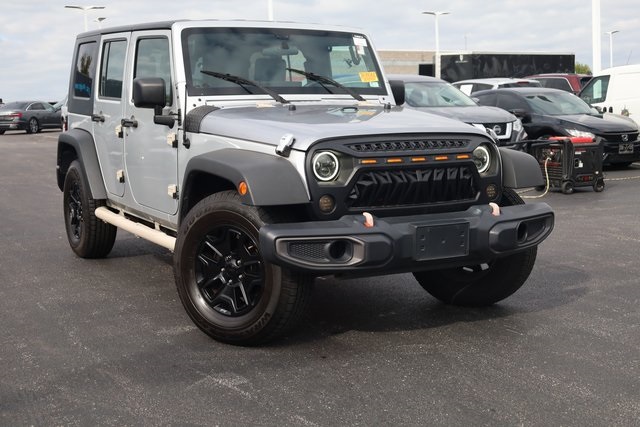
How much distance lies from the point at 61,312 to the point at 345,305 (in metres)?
1.96

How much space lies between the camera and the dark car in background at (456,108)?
48.0ft

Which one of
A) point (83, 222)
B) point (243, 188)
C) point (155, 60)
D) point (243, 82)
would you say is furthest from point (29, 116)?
point (243, 188)

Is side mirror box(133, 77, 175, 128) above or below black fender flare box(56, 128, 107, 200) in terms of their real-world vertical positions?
above

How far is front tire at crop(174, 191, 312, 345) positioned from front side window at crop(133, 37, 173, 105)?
4.17ft

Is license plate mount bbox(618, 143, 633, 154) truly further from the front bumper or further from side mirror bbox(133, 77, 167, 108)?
side mirror bbox(133, 77, 167, 108)

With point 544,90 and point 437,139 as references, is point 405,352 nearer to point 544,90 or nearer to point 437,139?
point 437,139

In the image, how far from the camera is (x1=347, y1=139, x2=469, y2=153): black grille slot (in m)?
5.01

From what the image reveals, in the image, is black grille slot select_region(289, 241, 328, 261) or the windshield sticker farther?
the windshield sticker

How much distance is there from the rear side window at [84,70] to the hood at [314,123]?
2.53m

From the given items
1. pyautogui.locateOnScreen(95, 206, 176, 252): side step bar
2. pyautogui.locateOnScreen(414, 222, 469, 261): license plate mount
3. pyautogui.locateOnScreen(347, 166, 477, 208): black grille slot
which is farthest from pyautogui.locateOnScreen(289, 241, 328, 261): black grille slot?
pyautogui.locateOnScreen(95, 206, 176, 252): side step bar

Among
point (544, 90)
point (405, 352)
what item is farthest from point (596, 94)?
point (405, 352)

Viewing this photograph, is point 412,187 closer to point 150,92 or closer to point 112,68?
point 150,92

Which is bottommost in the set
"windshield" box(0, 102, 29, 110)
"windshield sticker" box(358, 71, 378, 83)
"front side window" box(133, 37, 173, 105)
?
"windshield sticker" box(358, 71, 378, 83)

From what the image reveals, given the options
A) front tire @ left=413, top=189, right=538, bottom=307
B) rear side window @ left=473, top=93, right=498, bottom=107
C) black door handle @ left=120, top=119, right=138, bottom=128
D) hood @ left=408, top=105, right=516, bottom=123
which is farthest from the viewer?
rear side window @ left=473, top=93, right=498, bottom=107
